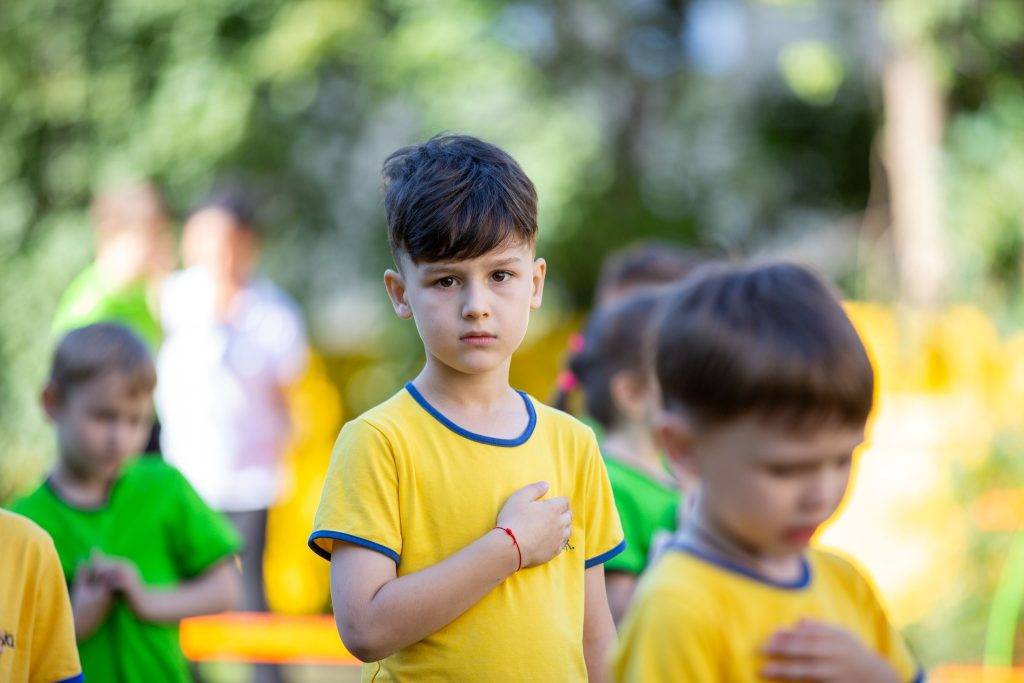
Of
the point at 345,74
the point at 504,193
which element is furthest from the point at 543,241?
the point at 504,193

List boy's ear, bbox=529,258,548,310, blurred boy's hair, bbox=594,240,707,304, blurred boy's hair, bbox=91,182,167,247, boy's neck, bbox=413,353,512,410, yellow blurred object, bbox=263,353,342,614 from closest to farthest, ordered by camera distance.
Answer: boy's neck, bbox=413,353,512,410, boy's ear, bbox=529,258,548,310, blurred boy's hair, bbox=594,240,707,304, blurred boy's hair, bbox=91,182,167,247, yellow blurred object, bbox=263,353,342,614

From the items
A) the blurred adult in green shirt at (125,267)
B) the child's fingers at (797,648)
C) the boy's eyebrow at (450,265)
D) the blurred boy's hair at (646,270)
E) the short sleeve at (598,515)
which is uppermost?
the blurred adult in green shirt at (125,267)

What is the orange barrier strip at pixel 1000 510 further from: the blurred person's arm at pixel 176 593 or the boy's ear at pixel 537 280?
the boy's ear at pixel 537 280

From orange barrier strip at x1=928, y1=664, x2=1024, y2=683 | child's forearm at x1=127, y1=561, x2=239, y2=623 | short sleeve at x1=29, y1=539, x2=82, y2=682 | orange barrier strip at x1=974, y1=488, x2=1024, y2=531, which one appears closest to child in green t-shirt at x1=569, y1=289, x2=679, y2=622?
child's forearm at x1=127, y1=561, x2=239, y2=623

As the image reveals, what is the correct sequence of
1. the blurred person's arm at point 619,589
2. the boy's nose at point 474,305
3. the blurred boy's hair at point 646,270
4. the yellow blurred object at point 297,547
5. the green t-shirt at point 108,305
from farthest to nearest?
the yellow blurred object at point 297,547, the green t-shirt at point 108,305, the blurred boy's hair at point 646,270, the blurred person's arm at point 619,589, the boy's nose at point 474,305

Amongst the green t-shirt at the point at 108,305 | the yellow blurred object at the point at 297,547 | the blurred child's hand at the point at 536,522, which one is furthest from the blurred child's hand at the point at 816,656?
the yellow blurred object at the point at 297,547

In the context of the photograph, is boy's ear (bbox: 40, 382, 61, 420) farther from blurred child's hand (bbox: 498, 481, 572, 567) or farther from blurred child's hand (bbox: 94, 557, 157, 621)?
blurred child's hand (bbox: 498, 481, 572, 567)

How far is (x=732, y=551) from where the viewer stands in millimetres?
1962

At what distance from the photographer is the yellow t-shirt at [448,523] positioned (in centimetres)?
242

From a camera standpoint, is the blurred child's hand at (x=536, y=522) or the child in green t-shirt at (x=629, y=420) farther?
the child in green t-shirt at (x=629, y=420)

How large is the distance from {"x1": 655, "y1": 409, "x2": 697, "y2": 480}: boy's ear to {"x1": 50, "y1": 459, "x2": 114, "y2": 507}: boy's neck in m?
2.12

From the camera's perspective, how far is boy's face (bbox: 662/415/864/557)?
73.9 inches

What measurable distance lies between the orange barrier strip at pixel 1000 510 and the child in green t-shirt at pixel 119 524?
4.30 meters

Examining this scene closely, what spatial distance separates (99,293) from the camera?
6148mm
